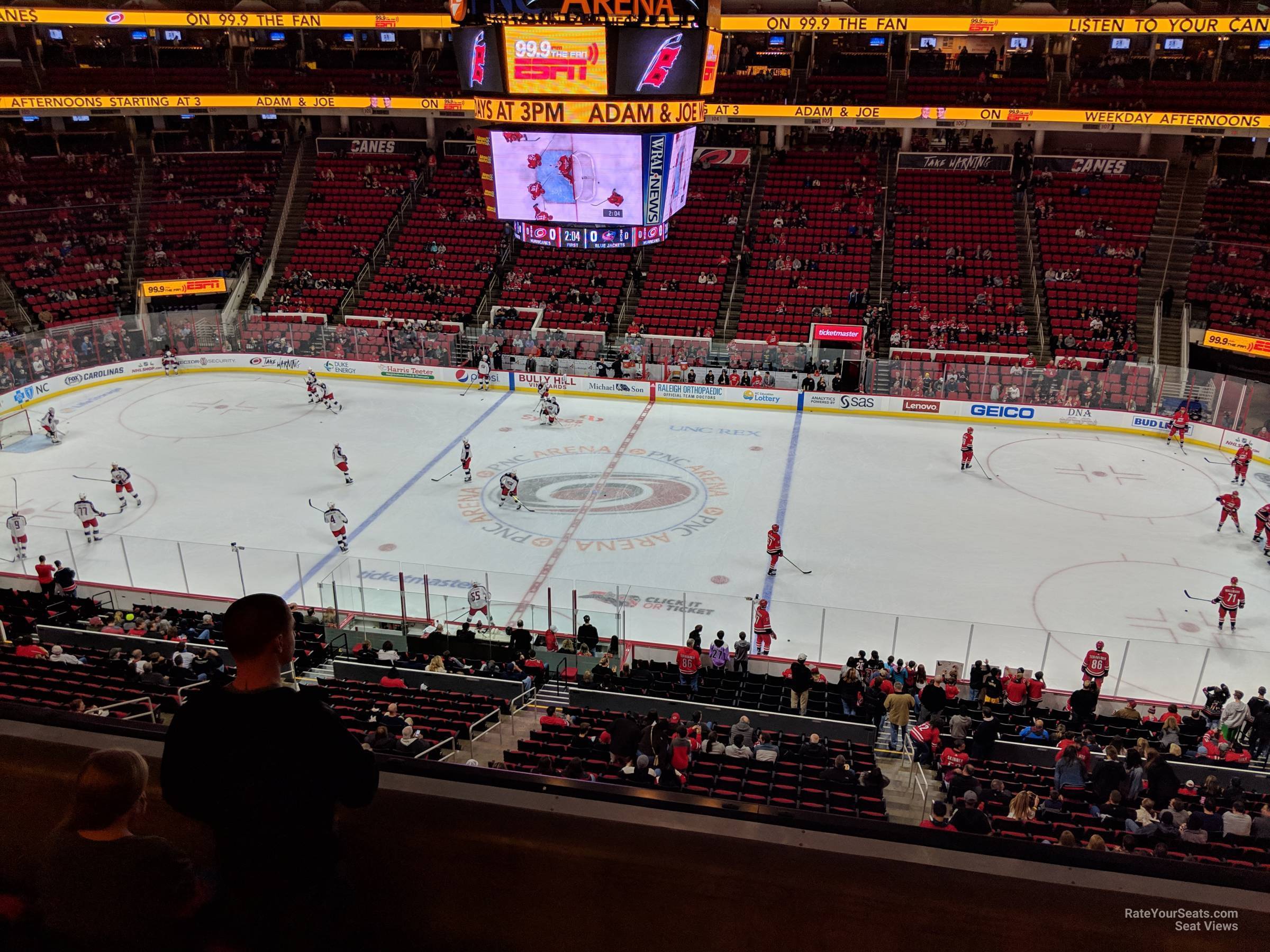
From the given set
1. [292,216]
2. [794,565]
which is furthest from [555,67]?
[292,216]

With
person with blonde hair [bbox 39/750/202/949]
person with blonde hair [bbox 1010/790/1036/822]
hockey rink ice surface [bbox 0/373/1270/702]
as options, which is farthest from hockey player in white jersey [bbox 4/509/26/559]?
person with blonde hair [bbox 39/750/202/949]

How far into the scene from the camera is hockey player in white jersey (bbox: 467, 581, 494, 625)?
17.5 meters

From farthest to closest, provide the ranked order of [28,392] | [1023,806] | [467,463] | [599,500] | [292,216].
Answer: [292,216] < [28,392] < [467,463] < [599,500] < [1023,806]

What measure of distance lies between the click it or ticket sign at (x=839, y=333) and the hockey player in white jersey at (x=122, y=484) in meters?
24.1

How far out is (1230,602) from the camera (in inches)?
733

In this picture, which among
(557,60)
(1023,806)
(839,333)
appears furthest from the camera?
(839,333)

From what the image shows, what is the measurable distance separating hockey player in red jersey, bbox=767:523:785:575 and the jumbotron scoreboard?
721 cm

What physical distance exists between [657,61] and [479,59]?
12.2ft

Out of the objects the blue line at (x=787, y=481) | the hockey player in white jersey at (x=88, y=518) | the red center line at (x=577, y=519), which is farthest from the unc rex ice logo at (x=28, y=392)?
the blue line at (x=787, y=481)

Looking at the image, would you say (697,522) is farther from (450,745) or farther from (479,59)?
(450,745)

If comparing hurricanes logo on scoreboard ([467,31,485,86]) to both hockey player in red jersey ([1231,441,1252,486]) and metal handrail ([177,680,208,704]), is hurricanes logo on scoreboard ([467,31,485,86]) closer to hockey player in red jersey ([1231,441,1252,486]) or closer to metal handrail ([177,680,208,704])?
metal handrail ([177,680,208,704])

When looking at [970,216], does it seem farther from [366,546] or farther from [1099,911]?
[1099,911]

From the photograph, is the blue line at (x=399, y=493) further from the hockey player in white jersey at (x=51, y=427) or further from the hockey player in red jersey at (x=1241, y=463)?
the hockey player in red jersey at (x=1241, y=463)

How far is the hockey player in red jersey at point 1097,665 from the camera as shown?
15734 millimetres
